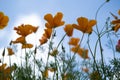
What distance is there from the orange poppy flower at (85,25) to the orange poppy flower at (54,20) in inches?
9.4

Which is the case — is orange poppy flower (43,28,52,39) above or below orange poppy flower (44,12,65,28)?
below

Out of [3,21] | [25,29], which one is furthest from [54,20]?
[3,21]

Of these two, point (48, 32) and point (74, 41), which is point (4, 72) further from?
point (74, 41)

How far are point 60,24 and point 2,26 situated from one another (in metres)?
0.49

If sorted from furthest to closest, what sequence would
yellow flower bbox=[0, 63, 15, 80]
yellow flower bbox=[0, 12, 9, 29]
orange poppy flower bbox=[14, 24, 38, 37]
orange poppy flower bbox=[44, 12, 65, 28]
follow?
1. orange poppy flower bbox=[14, 24, 38, 37]
2. orange poppy flower bbox=[44, 12, 65, 28]
3. yellow flower bbox=[0, 12, 9, 29]
4. yellow flower bbox=[0, 63, 15, 80]

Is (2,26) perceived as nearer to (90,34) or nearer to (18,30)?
(18,30)

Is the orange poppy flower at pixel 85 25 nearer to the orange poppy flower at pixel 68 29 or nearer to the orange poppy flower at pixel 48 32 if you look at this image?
the orange poppy flower at pixel 68 29

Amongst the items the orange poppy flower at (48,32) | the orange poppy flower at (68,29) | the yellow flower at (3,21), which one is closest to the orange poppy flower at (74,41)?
the orange poppy flower at (68,29)

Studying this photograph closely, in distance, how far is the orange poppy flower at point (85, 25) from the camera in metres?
1.96

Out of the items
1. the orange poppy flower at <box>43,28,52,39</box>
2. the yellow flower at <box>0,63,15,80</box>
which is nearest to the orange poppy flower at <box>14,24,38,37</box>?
the orange poppy flower at <box>43,28,52,39</box>

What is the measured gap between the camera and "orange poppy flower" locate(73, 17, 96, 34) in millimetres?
1956

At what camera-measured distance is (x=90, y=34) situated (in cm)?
195

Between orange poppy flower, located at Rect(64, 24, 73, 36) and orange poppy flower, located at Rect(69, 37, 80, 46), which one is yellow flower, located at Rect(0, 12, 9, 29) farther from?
orange poppy flower, located at Rect(69, 37, 80, 46)

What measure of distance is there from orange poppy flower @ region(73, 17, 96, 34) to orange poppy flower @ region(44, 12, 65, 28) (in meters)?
0.24
